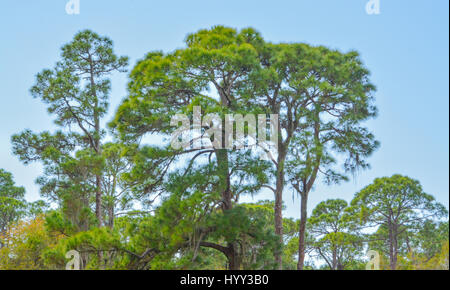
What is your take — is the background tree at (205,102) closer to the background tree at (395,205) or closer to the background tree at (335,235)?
the background tree at (395,205)

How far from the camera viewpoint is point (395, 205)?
50.6ft

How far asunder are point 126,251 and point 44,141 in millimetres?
5269

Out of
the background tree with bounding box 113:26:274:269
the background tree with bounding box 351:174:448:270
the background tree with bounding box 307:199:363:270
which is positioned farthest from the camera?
the background tree with bounding box 307:199:363:270

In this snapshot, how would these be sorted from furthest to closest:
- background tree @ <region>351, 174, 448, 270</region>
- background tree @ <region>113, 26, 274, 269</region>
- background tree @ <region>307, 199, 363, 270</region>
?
background tree @ <region>307, 199, 363, 270</region> → background tree @ <region>351, 174, 448, 270</region> → background tree @ <region>113, 26, 274, 269</region>

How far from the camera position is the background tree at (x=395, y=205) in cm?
1507

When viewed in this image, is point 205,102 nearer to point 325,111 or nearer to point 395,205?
point 325,111

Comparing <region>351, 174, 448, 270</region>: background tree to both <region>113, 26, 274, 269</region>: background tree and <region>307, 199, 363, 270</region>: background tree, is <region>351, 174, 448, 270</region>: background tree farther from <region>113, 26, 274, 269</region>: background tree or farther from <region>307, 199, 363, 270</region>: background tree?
<region>113, 26, 274, 269</region>: background tree

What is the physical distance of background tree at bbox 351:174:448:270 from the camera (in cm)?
1507

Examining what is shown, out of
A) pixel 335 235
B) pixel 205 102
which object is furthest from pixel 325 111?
pixel 335 235

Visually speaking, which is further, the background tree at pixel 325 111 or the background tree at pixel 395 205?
the background tree at pixel 395 205

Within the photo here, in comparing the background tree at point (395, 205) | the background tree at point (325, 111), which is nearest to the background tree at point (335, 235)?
the background tree at point (395, 205)

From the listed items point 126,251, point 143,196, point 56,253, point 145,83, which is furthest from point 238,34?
point 56,253

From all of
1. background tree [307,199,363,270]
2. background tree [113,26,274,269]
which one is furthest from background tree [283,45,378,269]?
background tree [307,199,363,270]

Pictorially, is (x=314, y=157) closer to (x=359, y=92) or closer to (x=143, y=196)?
(x=359, y=92)
